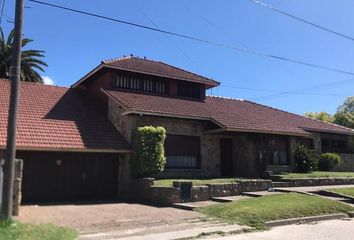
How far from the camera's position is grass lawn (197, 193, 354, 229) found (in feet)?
42.9

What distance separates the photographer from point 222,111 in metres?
25.0

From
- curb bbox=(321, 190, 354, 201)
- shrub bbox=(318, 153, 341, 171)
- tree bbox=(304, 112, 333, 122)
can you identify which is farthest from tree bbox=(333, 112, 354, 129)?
curb bbox=(321, 190, 354, 201)

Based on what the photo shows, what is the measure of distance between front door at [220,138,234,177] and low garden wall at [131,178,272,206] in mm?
4395

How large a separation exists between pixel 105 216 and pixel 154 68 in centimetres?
1204

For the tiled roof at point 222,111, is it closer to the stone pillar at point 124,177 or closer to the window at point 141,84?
the window at point 141,84

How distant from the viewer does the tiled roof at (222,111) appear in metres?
21.0

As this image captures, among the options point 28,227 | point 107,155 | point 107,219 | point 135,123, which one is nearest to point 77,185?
point 107,155

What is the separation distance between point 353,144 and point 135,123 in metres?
19.7

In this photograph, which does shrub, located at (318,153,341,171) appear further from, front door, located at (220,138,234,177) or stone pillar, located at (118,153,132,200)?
stone pillar, located at (118,153,132,200)

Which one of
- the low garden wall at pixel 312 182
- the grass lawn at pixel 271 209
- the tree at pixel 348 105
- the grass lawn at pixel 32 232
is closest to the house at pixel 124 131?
the low garden wall at pixel 312 182

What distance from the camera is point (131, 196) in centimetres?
1923

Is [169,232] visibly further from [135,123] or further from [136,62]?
[136,62]

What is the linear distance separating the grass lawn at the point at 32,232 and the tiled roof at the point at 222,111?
9053mm

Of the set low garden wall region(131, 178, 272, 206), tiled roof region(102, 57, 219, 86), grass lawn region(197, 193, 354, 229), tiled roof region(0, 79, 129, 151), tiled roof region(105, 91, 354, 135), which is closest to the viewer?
grass lawn region(197, 193, 354, 229)
